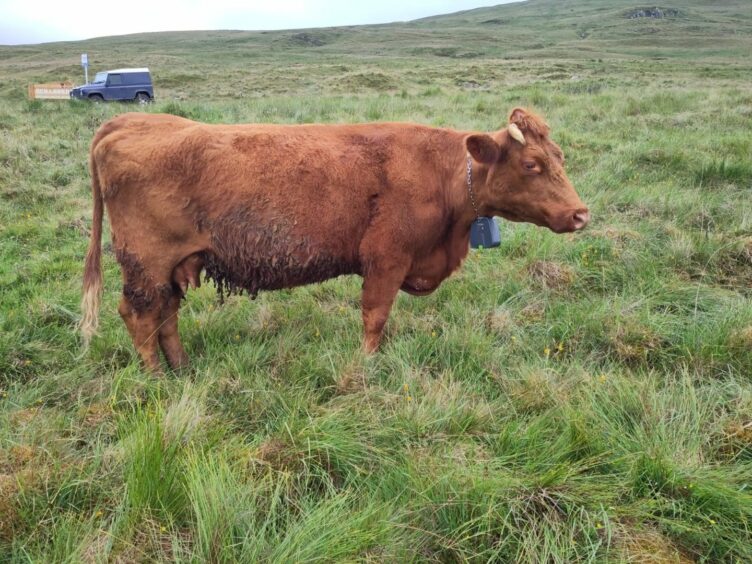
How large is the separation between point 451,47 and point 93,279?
70797 millimetres

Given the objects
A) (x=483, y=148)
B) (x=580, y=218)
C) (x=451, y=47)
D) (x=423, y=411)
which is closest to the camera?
(x=423, y=411)

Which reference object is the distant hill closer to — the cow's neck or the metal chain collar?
the cow's neck

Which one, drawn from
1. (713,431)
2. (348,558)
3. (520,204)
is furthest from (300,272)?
(713,431)

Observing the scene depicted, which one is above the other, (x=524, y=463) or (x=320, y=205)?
(x=320, y=205)

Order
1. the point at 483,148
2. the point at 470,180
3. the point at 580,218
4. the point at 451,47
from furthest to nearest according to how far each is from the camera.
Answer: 1. the point at 451,47
2. the point at 470,180
3. the point at 483,148
4. the point at 580,218

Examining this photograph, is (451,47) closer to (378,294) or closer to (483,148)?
(483,148)

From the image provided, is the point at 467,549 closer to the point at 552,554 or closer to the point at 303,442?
the point at 552,554

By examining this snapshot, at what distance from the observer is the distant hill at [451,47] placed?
1917 inches

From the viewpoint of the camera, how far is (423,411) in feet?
9.61

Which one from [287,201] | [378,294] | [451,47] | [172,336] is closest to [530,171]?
[378,294]

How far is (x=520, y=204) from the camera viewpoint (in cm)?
371

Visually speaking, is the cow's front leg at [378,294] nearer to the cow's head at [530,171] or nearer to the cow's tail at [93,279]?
the cow's head at [530,171]

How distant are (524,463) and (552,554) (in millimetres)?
591

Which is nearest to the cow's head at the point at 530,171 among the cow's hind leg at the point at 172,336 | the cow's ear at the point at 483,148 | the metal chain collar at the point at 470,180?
the cow's ear at the point at 483,148
